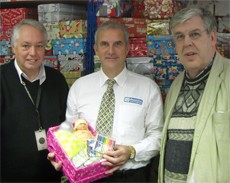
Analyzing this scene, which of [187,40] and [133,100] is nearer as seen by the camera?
[187,40]

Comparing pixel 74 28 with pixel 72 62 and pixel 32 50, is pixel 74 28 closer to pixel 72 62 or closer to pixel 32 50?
pixel 72 62

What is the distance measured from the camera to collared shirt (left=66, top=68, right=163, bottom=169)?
6.78 ft

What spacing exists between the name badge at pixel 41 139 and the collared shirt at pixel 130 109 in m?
0.21

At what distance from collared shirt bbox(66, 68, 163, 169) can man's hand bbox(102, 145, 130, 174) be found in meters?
0.10

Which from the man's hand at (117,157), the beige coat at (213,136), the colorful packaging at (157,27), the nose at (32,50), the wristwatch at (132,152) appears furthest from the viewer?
the colorful packaging at (157,27)

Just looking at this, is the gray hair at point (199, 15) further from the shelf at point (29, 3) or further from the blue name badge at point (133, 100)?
the shelf at point (29, 3)

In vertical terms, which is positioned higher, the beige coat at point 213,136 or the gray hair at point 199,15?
the gray hair at point 199,15

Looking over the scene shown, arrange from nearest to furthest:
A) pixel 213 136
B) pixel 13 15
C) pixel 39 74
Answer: pixel 213 136 < pixel 39 74 < pixel 13 15

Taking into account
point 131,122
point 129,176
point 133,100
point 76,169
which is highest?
point 133,100

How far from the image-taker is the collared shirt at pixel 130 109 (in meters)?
2.07

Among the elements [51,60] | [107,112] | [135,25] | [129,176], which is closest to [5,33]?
[51,60]

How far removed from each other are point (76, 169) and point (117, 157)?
26 centimetres

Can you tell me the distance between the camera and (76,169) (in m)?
1.73

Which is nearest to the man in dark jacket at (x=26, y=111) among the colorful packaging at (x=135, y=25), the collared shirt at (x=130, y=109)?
the collared shirt at (x=130, y=109)
